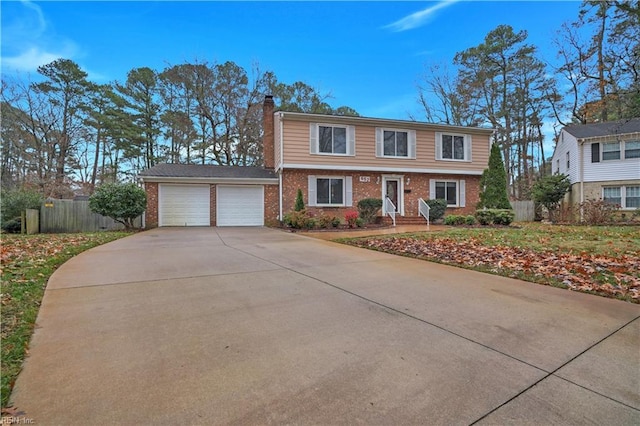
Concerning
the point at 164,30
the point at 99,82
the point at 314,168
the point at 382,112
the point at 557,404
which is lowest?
the point at 557,404

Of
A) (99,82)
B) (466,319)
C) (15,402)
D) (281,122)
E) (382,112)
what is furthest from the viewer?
(382,112)

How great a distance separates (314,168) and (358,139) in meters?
2.74

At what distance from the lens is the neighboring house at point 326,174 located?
15055mm

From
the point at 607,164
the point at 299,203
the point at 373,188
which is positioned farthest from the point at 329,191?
the point at 607,164

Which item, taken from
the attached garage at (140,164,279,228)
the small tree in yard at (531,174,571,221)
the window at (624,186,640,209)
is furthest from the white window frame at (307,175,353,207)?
the window at (624,186,640,209)

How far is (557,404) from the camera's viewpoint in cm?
190

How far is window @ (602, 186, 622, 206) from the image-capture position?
57.8 ft

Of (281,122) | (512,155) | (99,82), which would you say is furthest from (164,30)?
(512,155)

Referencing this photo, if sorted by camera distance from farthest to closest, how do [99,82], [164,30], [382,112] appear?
[382,112]
[99,82]
[164,30]

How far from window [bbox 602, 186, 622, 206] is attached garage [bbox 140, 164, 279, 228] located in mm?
18428

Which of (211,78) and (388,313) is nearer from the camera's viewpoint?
(388,313)

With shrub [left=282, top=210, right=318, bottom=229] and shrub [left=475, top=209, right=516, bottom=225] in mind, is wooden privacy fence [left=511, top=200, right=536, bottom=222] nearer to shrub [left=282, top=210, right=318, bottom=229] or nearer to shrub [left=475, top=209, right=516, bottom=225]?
shrub [left=475, top=209, right=516, bottom=225]

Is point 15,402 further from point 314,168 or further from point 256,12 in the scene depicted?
point 314,168

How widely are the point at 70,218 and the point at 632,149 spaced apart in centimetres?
2822
